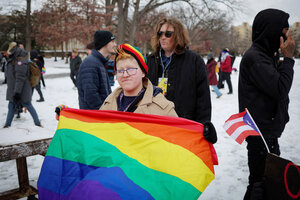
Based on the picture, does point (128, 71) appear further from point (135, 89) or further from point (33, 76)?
point (33, 76)

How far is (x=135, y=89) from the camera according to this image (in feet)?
6.96

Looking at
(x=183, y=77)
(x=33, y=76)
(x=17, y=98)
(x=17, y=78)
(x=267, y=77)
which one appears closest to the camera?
(x=267, y=77)

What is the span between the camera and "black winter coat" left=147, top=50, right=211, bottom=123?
279 centimetres

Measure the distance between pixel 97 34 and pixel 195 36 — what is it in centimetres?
4721

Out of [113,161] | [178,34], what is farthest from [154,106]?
[178,34]

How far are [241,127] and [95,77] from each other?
7.84 ft

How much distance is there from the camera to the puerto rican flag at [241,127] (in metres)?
1.58

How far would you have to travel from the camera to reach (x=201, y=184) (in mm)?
Answer: 1553

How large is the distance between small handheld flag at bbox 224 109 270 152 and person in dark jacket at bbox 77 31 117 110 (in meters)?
2.18

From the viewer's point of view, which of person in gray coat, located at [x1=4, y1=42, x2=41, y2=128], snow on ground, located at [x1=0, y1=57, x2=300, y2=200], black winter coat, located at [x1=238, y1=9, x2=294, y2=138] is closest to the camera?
black winter coat, located at [x1=238, y1=9, x2=294, y2=138]

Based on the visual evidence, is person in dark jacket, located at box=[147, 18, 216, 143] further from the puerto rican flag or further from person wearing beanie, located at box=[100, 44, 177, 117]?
the puerto rican flag

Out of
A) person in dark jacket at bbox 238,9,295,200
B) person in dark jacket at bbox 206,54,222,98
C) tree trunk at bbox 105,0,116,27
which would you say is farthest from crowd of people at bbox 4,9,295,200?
tree trunk at bbox 105,0,116,27

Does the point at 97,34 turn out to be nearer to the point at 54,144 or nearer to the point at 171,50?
the point at 171,50

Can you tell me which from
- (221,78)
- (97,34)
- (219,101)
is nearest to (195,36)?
(221,78)
